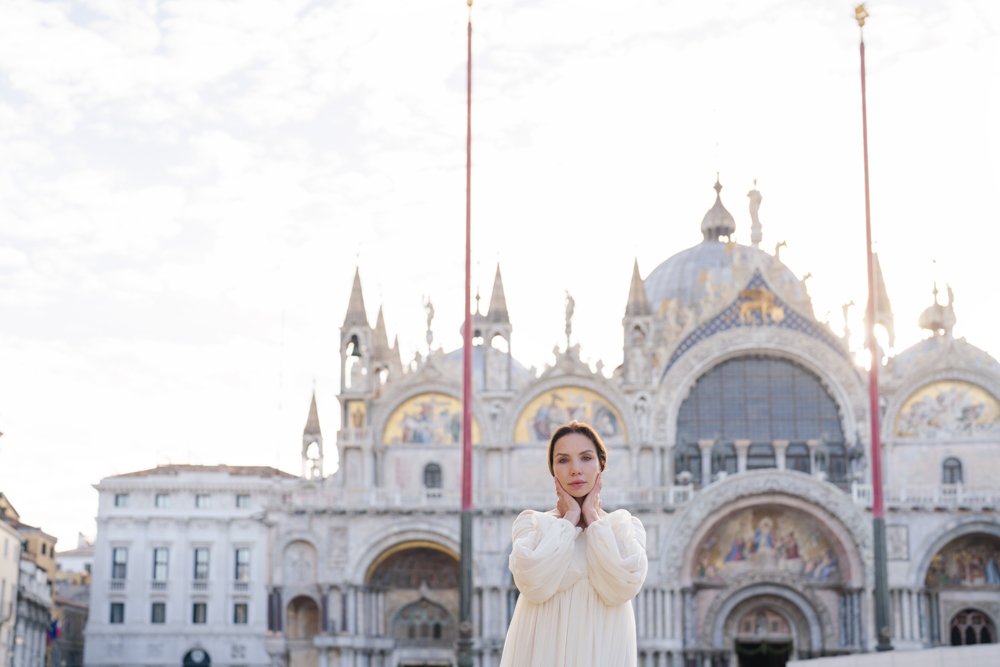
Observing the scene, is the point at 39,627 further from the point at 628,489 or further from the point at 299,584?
the point at 628,489

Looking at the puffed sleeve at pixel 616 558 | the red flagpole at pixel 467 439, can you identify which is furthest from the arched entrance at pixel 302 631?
the puffed sleeve at pixel 616 558

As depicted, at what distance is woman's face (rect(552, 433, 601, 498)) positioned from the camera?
245 inches

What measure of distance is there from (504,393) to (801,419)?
32.1ft

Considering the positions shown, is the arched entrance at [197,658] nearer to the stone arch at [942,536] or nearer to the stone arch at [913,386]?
the stone arch at [913,386]

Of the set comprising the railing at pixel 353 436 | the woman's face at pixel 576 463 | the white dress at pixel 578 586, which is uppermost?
the railing at pixel 353 436

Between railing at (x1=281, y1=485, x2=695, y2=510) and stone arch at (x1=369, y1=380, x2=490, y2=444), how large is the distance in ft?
6.99

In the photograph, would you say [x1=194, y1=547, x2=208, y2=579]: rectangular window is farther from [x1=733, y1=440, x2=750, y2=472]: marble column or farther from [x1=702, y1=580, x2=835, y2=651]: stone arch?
[x1=733, y1=440, x2=750, y2=472]: marble column

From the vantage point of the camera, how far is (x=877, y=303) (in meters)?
44.3

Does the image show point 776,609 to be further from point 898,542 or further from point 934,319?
point 934,319


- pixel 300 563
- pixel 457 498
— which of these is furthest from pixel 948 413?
pixel 300 563

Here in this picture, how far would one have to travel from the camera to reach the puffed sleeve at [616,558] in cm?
596

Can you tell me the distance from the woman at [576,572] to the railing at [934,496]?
1402 inches

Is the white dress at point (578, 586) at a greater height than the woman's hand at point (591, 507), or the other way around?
the woman's hand at point (591, 507)

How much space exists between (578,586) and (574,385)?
37391mm
